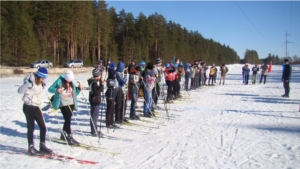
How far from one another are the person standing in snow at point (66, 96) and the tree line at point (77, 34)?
36.0m

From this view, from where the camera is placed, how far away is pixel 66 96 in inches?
232

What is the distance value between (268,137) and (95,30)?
5156 cm

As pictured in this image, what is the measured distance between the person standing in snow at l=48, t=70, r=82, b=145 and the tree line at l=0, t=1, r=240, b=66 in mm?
36046

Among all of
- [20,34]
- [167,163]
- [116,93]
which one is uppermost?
[20,34]

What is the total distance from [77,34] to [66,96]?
4375 centimetres

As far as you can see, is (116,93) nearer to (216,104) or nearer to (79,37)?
(216,104)

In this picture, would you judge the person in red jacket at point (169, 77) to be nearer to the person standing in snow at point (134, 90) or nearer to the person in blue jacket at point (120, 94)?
the person standing in snow at point (134, 90)

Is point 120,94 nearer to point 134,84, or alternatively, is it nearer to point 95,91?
point 134,84

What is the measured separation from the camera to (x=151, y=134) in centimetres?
709

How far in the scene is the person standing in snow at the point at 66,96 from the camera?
5727 mm

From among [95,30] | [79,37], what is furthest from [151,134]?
[95,30]

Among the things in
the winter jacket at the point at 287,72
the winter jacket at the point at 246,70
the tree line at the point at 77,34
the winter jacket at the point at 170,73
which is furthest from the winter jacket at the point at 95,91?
the tree line at the point at 77,34

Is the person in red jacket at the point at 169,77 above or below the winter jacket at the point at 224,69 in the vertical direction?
below

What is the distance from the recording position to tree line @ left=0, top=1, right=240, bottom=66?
3900 centimetres
